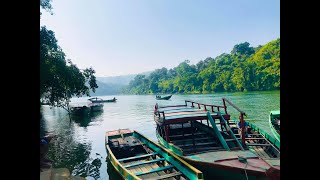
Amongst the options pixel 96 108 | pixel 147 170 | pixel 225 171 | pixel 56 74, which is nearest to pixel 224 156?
pixel 225 171

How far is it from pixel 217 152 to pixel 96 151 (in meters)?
11.3

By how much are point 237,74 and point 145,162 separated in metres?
81.9

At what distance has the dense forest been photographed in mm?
76000

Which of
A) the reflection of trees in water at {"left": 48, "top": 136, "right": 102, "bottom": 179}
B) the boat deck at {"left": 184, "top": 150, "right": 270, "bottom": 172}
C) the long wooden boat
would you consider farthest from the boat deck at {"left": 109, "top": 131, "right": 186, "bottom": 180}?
the reflection of trees in water at {"left": 48, "top": 136, "right": 102, "bottom": 179}

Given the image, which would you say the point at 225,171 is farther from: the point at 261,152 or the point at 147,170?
the point at 261,152

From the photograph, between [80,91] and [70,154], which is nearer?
[70,154]

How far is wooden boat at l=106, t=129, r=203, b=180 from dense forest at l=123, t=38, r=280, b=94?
65.0 m

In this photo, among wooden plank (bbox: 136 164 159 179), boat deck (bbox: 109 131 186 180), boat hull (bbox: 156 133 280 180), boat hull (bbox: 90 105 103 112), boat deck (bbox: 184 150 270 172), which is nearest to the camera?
boat hull (bbox: 156 133 280 180)

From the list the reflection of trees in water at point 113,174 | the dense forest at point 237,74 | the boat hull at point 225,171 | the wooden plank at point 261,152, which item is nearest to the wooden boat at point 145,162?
the boat hull at point 225,171

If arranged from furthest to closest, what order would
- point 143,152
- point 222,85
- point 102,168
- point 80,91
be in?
point 222,85 < point 80,91 < point 102,168 < point 143,152

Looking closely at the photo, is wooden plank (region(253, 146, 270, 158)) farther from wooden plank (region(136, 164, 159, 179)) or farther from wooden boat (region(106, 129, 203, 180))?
wooden plank (region(136, 164, 159, 179))
